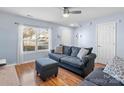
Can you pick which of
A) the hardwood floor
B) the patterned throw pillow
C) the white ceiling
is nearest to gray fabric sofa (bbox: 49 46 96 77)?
the hardwood floor

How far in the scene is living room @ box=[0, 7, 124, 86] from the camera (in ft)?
8.99

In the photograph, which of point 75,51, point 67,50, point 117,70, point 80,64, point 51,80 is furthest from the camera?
point 67,50

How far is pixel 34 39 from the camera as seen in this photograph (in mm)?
4582

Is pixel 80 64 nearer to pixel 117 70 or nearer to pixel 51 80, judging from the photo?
pixel 51 80

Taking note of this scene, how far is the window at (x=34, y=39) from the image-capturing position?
4.30 metres

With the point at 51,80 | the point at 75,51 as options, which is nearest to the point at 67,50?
the point at 75,51

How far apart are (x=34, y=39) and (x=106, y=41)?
3.23 metres

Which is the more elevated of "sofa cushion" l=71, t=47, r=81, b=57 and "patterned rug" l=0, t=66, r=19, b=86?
"sofa cushion" l=71, t=47, r=81, b=57

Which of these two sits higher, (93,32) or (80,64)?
(93,32)

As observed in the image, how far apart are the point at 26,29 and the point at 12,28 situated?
2.31 ft

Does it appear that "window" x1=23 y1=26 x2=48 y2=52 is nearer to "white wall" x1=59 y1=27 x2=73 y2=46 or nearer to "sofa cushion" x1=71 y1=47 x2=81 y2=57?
"white wall" x1=59 y1=27 x2=73 y2=46

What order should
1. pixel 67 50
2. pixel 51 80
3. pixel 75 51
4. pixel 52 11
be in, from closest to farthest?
pixel 51 80 < pixel 52 11 < pixel 75 51 < pixel 67 50

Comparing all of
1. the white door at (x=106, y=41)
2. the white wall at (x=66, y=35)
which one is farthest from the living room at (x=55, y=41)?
the white wall at (x=66, y=35)
